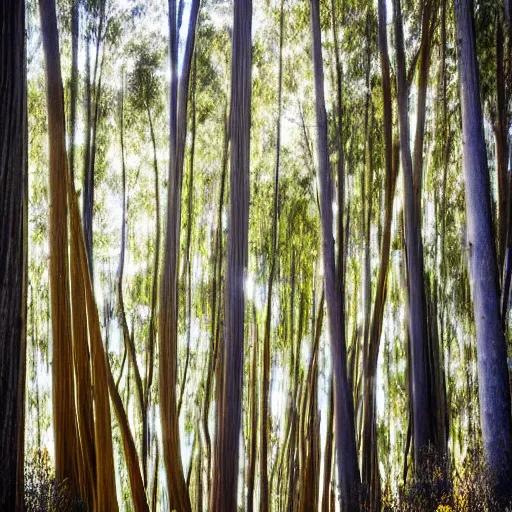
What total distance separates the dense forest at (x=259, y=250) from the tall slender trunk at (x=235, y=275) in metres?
0.02

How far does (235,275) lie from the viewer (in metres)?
4.82

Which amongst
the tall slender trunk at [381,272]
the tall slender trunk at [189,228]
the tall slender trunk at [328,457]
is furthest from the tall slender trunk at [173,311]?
the tall slender trunk at [328,457]

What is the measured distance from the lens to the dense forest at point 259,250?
13.8ft

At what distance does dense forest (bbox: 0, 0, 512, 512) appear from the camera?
4.21 m

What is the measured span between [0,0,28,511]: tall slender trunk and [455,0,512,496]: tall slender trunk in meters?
3.51

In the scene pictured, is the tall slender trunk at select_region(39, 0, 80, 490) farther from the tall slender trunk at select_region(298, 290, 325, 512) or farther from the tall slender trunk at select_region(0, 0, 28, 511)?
the tall slender trunk at select_region(298, 290, 325, 512)

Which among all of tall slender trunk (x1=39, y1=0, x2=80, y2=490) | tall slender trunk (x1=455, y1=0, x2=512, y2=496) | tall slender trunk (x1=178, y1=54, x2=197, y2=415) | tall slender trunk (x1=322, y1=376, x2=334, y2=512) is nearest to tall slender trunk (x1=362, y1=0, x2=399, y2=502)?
tall slender trunk (x1=322, y1=376, x2=334, y2=512)

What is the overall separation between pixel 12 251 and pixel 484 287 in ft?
12.1

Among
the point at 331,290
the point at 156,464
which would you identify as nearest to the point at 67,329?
the point at 331,290

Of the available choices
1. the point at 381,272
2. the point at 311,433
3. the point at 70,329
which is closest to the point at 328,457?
the point at 311,433

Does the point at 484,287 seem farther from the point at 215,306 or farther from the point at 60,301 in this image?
the point at 215,306

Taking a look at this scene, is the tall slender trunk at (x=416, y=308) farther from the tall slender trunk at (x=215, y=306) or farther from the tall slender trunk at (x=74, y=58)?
the tall slender trunk at (x=74, y=58)

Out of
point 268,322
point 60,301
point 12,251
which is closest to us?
point 12,251

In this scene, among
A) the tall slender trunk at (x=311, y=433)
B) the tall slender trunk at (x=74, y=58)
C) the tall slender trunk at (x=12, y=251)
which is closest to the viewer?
the tall slender trunk at (x=12, y=251)
